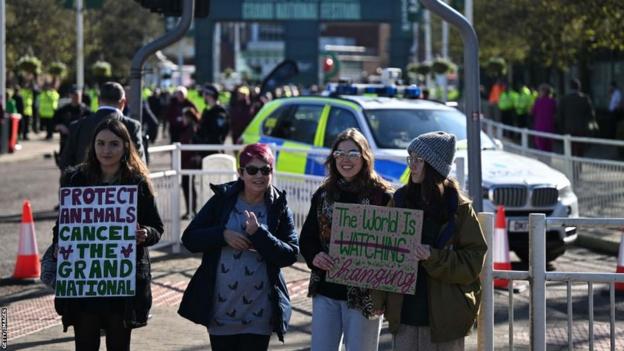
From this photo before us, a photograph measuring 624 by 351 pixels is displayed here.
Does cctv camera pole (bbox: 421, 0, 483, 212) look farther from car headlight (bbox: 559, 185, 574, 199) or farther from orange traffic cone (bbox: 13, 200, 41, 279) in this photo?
orange traffic cone (bbox: 13, 200, 41, 279)

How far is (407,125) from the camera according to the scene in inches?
569

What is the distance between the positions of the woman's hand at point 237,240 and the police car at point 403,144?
21.8 ft

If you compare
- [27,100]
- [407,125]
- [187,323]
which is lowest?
[187,323]

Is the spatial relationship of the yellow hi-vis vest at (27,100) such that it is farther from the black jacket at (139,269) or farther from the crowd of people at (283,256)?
the crowd of people at (283,256)

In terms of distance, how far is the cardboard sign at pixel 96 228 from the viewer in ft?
22.4

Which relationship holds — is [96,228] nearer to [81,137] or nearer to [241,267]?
[241,267]

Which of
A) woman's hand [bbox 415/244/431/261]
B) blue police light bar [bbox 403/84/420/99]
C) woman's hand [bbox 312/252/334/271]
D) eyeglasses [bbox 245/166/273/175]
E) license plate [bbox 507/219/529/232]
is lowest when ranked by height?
license plate [bbox 507/219/529/232]

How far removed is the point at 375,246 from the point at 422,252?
0.33 m

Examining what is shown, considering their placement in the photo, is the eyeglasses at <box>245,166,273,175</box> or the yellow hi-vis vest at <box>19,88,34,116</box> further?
the yellow hi-vis vest at <box>19,88,34,116</box>

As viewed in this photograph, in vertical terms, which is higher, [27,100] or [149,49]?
[27,100]

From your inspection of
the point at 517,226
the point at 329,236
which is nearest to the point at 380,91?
the point at 517,226

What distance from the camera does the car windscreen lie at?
561 inches

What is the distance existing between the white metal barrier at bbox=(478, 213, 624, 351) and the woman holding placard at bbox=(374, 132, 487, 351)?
30.8 inches

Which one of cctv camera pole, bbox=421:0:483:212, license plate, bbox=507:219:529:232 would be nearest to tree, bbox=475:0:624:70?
license plate, bbox=507:219:529:232
